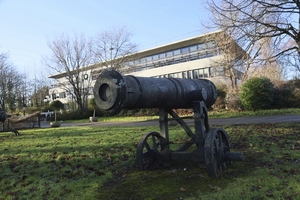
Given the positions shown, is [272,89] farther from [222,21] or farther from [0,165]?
[0,165]

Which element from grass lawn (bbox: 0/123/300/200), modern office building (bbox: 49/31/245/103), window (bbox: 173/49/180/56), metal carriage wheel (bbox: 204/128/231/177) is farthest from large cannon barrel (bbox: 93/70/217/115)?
window (bbox: 173/49/180/56)

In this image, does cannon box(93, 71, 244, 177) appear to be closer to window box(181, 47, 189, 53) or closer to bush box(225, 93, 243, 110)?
bush box(225, 93, 243, 110)

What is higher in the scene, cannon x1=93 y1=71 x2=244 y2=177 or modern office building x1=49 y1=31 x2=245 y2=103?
modern office building x1=49 y1=31 x2=245 y2=103

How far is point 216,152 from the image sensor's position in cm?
445

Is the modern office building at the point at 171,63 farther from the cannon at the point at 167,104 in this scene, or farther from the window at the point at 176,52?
the cannon at the point at 167,104

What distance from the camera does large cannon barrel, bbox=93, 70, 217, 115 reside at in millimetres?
3303

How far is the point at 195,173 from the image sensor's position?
15.2 feet

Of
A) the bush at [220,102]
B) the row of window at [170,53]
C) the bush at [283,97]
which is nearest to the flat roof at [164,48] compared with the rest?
the row of window at [170,53]

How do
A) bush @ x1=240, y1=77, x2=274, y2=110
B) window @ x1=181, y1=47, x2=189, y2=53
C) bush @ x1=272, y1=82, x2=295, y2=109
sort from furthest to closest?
window @ x1=181, y1=47, x2=189, y2=53 → bush @ x1=272, y1=82, x2=295, y2=109 → bush @ x1=240, y1=77, x2=274, y2=110

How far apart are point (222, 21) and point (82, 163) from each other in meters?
10.7

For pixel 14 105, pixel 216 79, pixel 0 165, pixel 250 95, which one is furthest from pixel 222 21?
pixel 14 105

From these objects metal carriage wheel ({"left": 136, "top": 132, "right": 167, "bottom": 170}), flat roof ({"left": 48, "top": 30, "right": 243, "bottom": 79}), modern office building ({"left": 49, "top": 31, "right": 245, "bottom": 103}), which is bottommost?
metal carriage wheel ({"left": 136, "top": 132, "right": 167, "bottom": 170})

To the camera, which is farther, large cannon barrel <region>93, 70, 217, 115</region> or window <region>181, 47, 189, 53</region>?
window <region>181, 47, 189, 53</region>

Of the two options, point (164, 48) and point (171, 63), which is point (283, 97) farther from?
point (164, 48)
